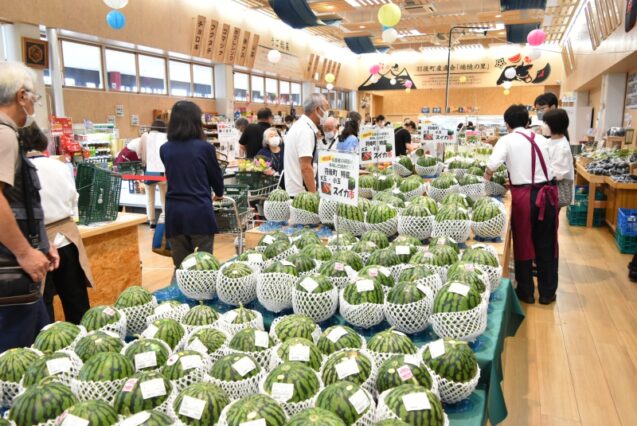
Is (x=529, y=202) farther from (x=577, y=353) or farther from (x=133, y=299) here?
(x=133, y=299)

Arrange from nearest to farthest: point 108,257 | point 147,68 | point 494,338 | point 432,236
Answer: point 494,338, point 432,236, point 108,257, point 147,68

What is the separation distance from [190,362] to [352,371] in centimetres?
47

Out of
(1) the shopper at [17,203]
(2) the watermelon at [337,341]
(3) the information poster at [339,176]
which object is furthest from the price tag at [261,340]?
(1) the shopper at [17,203]

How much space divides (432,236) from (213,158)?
159 centimetres

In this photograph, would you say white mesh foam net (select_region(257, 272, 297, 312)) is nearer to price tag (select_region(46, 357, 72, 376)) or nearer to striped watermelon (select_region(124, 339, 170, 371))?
striped watermelon (select_region(124, 339, 170, 371))

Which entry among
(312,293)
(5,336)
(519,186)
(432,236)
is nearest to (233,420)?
(312,293)

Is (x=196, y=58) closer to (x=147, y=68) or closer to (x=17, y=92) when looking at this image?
(x=147, y=68)

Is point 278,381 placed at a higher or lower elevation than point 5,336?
higher

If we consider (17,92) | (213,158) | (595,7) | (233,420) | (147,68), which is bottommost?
(233,420)

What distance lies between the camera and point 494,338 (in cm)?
189

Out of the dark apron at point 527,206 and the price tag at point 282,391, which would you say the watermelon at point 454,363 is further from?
the dark apron at point 527,206

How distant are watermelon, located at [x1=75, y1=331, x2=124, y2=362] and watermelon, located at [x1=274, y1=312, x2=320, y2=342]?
0.52 m

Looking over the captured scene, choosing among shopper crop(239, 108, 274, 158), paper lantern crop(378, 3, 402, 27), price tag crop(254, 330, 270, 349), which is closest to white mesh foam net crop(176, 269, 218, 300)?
price tag crop(254, 330, 270, 349)

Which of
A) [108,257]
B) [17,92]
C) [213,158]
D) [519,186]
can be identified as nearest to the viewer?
[17,92]
